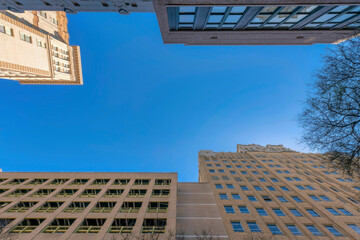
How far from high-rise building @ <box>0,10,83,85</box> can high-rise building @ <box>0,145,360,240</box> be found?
2276 centimetres

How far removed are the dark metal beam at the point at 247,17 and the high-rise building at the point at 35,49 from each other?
130 feet

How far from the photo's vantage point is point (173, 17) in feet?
55.4

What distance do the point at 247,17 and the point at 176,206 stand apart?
25.1 m

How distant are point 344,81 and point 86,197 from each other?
30.8 metres

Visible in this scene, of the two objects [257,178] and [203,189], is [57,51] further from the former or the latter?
[257,178]

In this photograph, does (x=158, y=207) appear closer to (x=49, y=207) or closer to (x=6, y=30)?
(x=49, y=207)

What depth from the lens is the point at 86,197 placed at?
23156mm

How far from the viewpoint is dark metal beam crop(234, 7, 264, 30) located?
15070mm

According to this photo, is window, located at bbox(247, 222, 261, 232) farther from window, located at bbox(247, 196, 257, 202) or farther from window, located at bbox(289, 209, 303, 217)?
window, located at bbox(289, 209, 303, 217)

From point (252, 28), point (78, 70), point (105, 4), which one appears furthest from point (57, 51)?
point (252, 28)

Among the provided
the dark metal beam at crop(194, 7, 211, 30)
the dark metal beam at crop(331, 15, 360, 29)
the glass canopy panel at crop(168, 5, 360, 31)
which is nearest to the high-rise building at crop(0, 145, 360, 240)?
the dark metal beam at crop(331, 15, 360, 29)

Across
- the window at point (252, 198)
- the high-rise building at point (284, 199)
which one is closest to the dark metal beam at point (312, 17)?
the high-rise building at point (284, 199)

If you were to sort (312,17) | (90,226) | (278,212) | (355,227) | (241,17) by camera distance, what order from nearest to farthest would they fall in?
(312,17), (241,17), (90,226), (355,227), (278,212)

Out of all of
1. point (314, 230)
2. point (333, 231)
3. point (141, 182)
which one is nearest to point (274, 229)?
point (314, 230)
